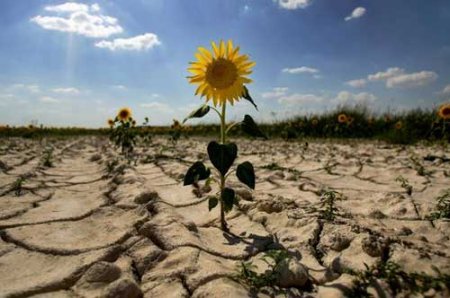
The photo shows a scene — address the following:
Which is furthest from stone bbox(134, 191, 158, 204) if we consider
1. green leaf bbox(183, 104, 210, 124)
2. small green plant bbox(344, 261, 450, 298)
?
small green plant bbox(344, 261, 450, 298)

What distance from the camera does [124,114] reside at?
6.40m

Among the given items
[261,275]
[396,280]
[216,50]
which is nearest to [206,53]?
[216,50]

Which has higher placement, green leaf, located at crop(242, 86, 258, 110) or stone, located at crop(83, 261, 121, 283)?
green leaf, located at crop(242, 86, 258, 110)

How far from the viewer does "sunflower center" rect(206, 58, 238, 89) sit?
6.25ft

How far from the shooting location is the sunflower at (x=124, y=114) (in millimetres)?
6294

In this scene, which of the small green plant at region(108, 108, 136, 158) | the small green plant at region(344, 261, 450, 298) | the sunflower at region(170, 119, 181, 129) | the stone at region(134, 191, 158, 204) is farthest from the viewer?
the sunflower at region(170, 119, 181, 129)

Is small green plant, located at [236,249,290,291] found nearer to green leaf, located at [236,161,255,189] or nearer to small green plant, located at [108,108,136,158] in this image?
green leaf, located at [236,161,255,189]

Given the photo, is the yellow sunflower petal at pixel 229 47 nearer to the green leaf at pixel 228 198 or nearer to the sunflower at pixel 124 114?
the green leaf at pixel 228 198

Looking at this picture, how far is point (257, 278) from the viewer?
1.39 metres

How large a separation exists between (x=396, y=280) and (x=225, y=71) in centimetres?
120

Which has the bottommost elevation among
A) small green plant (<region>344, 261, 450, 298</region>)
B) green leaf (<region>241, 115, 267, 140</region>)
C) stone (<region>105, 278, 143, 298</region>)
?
stone (<region>105, 278, 143, 298</region>)

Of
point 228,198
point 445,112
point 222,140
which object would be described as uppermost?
point 445,112

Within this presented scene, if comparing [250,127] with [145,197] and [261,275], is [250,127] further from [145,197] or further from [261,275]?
[145,197]

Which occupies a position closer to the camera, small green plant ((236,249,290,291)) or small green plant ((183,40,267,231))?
small green plant ((236,249,290,291))
